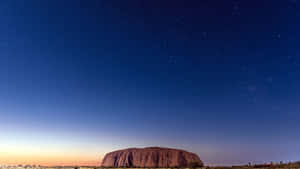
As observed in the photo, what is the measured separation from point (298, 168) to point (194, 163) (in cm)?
4724

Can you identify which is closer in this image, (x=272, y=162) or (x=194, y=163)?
(x=272, y=162)

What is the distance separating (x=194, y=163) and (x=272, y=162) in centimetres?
3464

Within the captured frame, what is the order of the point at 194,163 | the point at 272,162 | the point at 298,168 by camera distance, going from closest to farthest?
the point at 298,168
the point at 272,162
the point at 194,163

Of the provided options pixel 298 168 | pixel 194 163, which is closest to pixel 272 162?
pixel 298 168

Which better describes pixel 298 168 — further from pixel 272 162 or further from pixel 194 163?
pixel 194 163

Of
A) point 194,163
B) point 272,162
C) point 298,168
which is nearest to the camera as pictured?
point 298,168

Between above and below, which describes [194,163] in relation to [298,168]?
below

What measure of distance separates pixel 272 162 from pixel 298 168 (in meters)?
17.7

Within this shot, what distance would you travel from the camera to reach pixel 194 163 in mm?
90875

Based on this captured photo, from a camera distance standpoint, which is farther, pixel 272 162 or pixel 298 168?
pixel 272 162

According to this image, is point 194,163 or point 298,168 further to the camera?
point 194,163

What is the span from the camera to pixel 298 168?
50750mm
